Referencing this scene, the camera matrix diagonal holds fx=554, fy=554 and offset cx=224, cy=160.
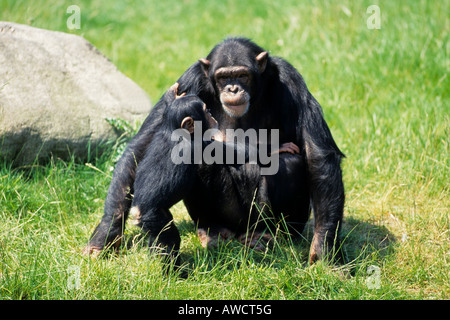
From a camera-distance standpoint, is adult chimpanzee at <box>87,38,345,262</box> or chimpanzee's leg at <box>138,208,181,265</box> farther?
adult chimpanzee at <box>87,38,345,262</box>

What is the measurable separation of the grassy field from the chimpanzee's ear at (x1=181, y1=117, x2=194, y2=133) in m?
1.12

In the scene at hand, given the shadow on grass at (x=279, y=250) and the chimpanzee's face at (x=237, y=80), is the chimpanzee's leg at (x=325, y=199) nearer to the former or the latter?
the shadow on grass at (x=279, y=250)

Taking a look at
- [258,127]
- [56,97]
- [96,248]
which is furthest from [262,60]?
[56,97]

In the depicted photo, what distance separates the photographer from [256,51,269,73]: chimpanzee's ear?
211 inches

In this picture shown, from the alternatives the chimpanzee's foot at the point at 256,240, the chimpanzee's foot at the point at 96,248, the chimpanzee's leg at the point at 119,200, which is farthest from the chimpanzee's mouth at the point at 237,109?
the chimpanzee's foot at the point at 96,248

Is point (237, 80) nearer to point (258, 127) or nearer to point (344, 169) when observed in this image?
point (258, 127)

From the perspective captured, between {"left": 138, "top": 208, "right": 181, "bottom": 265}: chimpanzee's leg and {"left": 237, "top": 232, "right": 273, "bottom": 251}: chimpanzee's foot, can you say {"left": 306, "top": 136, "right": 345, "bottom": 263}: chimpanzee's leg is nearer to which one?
{"left": 237, "top": 232, "right": 273, "bottom": 251}: chimpanzee's foot

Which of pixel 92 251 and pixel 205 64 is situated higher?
pixel 205 64

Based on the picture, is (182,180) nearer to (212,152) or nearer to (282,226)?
(212,152)

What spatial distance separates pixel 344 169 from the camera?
6992 millimetres

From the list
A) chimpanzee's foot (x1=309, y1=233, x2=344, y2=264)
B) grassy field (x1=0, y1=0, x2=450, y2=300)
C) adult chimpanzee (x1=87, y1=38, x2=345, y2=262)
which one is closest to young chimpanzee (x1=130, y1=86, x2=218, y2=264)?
grassy field (x1=0, y1=0, x2=450, y2=300)

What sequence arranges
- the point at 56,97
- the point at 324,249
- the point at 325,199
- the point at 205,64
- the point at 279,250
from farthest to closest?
the point at 56,97
the point at 205,64
the point at 279,250
the point at 325,199
the point at 324,249

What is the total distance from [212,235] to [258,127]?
1.17m
